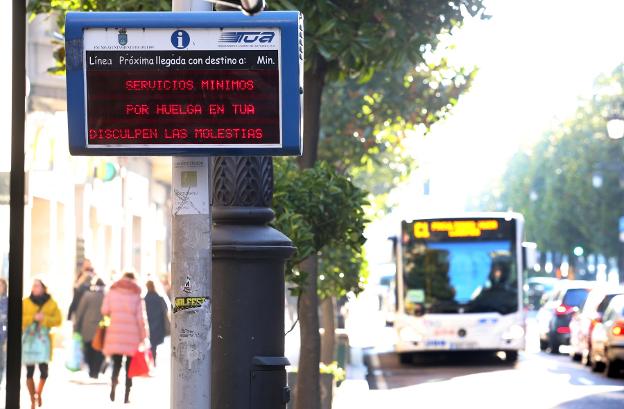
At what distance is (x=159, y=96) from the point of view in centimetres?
782

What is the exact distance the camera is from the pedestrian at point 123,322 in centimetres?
2011

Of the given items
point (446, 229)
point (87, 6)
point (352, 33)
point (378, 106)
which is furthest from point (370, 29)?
point (446, 229)

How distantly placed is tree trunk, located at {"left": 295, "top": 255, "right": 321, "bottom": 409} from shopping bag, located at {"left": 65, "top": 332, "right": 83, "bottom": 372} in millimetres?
8328

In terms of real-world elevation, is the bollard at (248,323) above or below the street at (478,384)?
above

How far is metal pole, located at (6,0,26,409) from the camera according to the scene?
27.6 ft

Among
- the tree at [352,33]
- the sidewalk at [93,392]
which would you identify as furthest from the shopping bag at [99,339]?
the tree at [352,33]

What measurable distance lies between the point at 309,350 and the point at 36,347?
4514mm

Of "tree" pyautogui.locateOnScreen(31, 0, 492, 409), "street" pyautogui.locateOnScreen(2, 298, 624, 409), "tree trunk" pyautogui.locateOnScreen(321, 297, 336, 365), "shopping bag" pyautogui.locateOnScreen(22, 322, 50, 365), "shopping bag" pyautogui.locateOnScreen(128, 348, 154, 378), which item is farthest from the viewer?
"tree trunk" pyautogui.locateOnScreen(321, 297, 336, 365)

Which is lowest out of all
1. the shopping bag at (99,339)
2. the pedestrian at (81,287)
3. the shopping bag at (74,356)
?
the shopping bag at (74,356)

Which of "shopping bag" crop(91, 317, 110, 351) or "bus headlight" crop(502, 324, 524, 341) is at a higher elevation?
"shopping bag" crop(91, 317, 110, 351)

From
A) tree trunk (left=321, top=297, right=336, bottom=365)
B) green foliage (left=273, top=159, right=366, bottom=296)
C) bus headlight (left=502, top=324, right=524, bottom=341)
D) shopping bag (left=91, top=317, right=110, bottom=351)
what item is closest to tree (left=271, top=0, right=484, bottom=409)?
green foliage (left=273, top=159, right=366, bottom=296)

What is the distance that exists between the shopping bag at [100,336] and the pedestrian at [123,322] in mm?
934

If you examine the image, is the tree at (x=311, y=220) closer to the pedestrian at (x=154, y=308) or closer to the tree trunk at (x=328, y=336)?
the tree trunk at (x=328, y=336)

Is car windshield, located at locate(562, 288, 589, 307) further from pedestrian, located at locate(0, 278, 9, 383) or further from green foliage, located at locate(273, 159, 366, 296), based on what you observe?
pedestrian, located at locate(0, 278, 9, 383)
